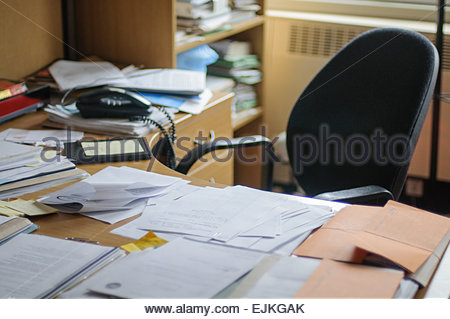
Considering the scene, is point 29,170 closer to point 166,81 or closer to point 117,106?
point 117,106

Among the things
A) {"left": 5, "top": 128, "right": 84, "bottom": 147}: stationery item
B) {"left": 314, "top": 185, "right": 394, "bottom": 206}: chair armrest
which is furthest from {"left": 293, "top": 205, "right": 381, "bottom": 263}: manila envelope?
{"left": 5, "top": 128, "right": 84, "bottom": 147}: stationery item

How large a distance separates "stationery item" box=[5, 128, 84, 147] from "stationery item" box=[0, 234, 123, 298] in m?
0.52

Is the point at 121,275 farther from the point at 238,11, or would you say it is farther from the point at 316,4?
the point at 316,4

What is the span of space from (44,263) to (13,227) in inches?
6.0

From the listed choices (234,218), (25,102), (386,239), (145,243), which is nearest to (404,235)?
(386,239)

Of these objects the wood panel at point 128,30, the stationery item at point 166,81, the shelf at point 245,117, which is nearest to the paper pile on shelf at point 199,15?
the wood panel at point 128,30

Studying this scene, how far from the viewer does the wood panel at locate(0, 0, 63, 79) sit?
1936 millimetres

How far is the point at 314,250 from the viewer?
39.3 inches

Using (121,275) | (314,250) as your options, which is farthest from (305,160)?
(121,275)

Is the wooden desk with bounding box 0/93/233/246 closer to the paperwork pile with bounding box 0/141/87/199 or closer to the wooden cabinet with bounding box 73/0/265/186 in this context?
the paperwork pile with bounding box 0/141/87/199

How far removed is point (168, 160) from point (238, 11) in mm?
1117

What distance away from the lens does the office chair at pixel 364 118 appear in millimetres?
1494

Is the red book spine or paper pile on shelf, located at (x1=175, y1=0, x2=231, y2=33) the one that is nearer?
the red book spine

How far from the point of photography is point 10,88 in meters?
1.72
